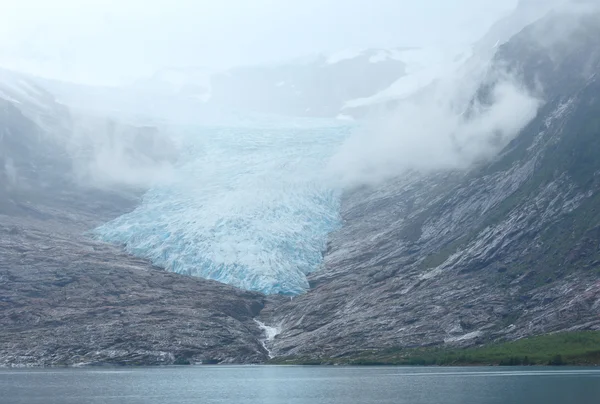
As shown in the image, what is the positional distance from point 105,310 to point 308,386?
222 ft

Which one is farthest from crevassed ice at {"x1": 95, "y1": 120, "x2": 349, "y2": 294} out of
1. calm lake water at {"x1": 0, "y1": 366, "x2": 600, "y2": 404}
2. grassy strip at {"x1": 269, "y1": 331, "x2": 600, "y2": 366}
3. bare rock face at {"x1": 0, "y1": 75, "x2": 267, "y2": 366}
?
calm lake water at {"x1": 0, "y1": 366, "x2": 600, "y2": 404}

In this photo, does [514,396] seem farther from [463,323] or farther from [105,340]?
[105,340]

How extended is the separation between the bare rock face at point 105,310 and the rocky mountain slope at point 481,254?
10.4 metres

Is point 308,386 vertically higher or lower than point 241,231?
lower

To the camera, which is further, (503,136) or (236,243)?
(503,136)

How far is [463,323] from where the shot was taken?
142125mm

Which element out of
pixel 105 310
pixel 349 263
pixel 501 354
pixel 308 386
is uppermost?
pixel 349 263

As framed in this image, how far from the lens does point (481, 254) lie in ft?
517

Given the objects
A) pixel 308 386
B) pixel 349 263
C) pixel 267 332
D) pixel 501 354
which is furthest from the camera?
pixel 349 263

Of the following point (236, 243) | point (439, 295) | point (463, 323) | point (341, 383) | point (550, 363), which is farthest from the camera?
point (236, 243)

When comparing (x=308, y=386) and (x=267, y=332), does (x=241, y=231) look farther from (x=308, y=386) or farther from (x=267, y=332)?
(x=308, y=386)

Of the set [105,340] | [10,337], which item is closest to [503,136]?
[105,340]

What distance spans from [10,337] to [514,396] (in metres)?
94.9

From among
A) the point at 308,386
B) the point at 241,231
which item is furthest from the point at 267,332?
the point at 308,386
